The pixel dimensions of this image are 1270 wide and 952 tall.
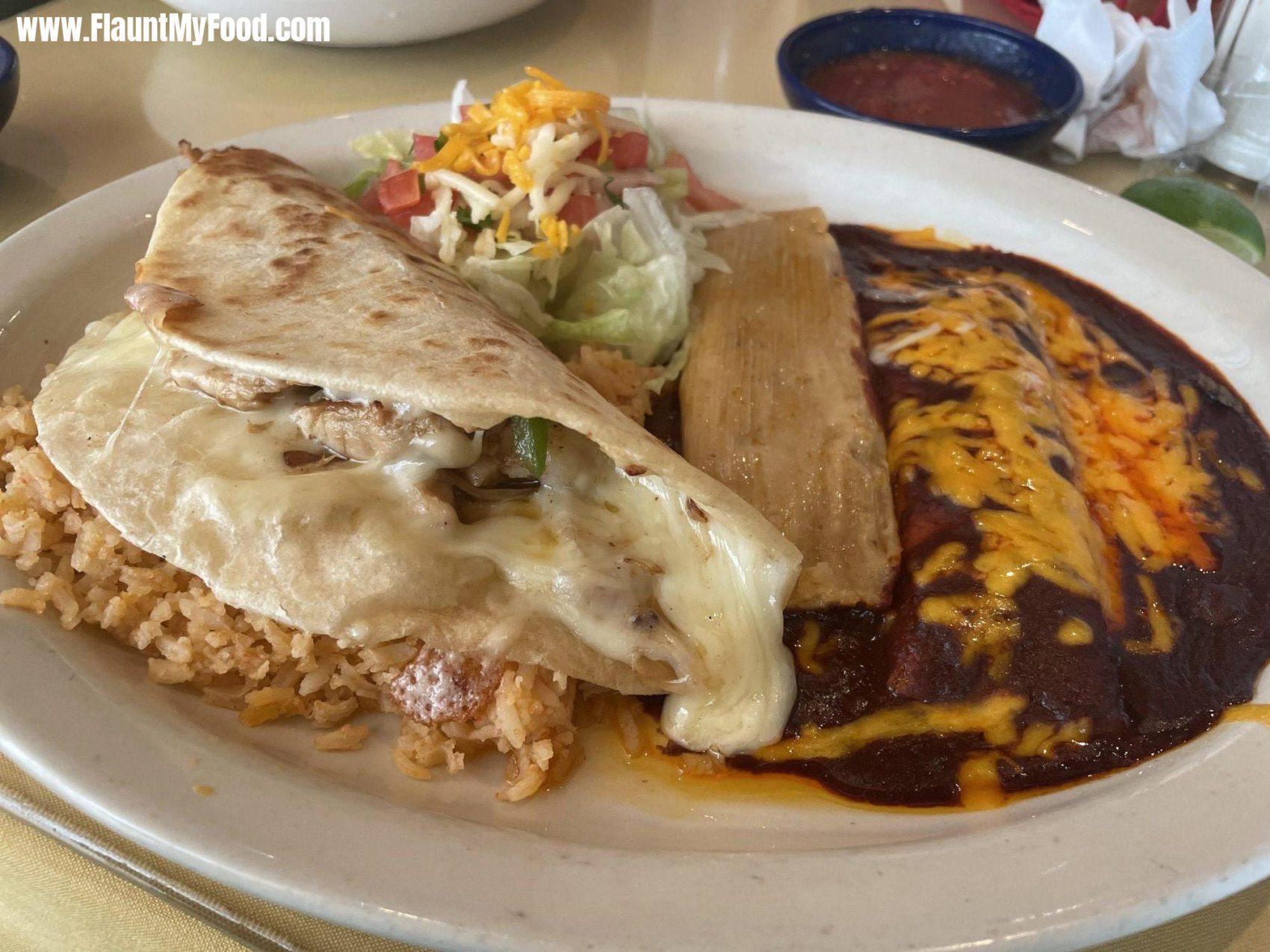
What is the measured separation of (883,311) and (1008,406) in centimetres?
48

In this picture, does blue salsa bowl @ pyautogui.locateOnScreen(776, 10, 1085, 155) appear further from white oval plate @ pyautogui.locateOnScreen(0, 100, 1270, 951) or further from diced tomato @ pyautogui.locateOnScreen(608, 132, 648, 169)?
white oval plate @ pyautogui.locateOnScreen(0, 100, 1270, 951)

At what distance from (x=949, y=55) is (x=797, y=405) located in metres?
1.65

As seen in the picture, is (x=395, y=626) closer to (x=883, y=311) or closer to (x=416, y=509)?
(x=416, y=509)

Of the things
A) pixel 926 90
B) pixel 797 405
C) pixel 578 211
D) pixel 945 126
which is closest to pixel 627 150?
pixel 578 211

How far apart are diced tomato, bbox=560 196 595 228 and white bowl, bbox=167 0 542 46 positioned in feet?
3.58

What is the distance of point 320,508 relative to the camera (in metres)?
1.27

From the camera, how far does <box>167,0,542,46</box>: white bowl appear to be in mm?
2664

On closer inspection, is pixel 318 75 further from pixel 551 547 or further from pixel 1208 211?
pixel 1208 211

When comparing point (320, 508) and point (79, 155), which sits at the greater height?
point (320, 508)

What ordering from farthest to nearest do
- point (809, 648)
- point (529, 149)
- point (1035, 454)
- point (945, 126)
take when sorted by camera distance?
point (945, 126), point (529, 149), point (1035, 454), point (809, 648)

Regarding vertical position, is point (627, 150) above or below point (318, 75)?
above

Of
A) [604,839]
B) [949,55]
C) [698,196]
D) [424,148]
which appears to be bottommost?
[604,839]

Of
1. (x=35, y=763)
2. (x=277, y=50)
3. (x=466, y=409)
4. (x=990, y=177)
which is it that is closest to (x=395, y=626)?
(x=466, y=409)

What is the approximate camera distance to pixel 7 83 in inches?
91.2
